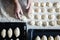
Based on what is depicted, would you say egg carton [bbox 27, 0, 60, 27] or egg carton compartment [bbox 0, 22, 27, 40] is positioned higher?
egg carton [bbox 27, 0, 60, 27]

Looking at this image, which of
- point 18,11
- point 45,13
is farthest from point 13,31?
point 45,13

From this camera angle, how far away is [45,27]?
1.08m

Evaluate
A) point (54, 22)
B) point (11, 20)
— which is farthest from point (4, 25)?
point (54, 22)

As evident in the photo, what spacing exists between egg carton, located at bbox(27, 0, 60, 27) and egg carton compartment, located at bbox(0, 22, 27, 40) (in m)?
0.06

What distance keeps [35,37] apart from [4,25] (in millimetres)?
199

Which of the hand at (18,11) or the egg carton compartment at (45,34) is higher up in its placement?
the hand at (18,11)

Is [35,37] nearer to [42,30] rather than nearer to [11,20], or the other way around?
[42,30]

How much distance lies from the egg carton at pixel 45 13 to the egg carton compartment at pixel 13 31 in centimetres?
6

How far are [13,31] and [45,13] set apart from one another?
0.23 meters

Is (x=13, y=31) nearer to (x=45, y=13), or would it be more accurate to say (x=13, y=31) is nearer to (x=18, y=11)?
(x=18, y=11)

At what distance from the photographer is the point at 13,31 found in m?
1.06

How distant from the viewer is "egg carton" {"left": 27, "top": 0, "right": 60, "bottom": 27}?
1087 mm

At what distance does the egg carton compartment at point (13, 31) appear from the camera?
3.41ft

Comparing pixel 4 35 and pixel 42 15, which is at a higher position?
pixel 42 15
